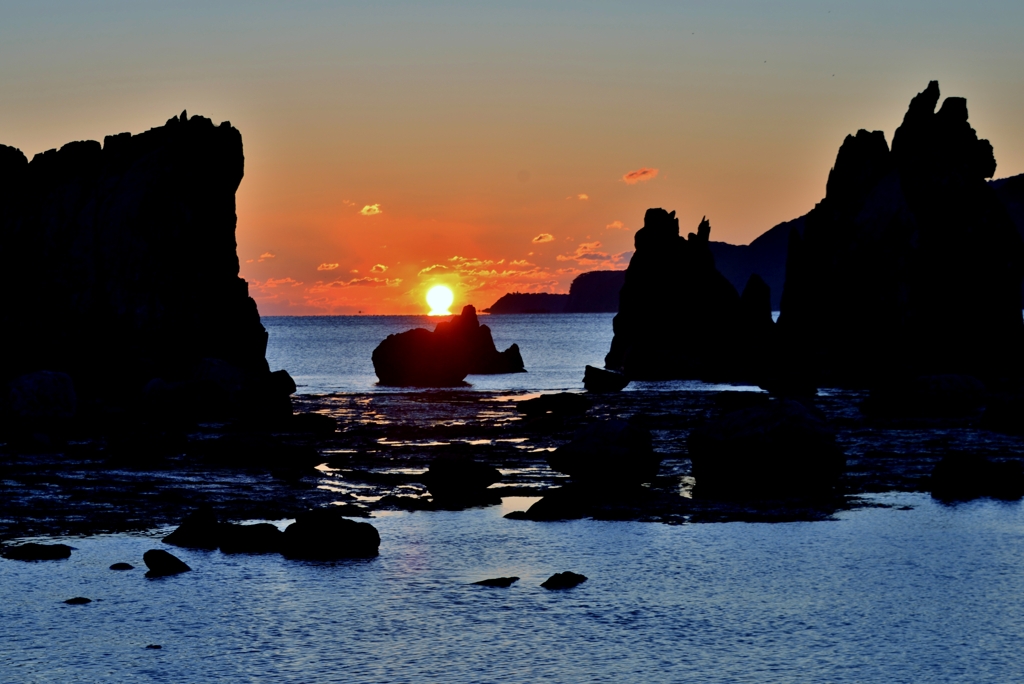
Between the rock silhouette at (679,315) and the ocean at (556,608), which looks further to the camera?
the rock silhouette at (679,315)

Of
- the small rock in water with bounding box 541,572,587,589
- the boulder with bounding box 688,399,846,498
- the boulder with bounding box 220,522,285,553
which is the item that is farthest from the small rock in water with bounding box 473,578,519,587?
the boulder with bounding box 688,399,846,498

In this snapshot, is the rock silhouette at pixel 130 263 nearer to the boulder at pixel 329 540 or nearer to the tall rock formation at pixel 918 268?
the tall rock formation at pixel 918 268

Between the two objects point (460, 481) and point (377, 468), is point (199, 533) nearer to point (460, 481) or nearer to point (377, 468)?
point (460, 481)

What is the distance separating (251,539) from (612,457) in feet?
41.7

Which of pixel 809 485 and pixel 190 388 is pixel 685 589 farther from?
pixel 190 388

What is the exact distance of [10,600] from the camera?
1994 centimetres

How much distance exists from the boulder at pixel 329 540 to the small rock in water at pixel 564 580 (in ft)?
14.6

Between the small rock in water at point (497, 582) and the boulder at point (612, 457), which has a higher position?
the boulder at point (612, 457)

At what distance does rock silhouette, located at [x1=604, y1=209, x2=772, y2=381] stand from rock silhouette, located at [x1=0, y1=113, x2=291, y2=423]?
4335 cm

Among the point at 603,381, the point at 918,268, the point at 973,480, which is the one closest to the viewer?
the point at 973,480

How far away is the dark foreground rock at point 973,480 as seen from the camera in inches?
1251

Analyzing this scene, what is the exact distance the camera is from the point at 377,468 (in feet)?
126

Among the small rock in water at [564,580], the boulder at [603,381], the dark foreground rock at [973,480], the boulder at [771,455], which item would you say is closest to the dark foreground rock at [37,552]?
the small rock in water at [564,580]

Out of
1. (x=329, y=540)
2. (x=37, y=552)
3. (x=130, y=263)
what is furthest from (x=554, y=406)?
(x=37, y=552)
